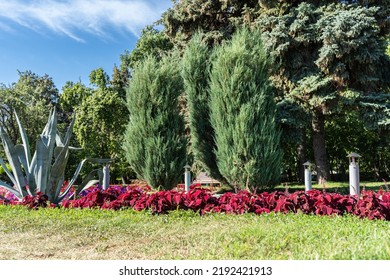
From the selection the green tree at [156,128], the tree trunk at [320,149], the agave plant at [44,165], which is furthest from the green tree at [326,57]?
the agave plant at [44,165]

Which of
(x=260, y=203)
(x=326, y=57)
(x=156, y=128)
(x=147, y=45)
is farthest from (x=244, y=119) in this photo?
(x=147, y=45)

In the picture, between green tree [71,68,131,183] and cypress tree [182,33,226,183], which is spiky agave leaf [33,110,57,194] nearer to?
cypress tree [182,33,226,183]

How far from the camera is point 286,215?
538cm

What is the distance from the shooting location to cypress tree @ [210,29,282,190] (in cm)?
899

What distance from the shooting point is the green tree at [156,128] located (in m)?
10.4

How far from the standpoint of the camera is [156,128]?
34.2ft

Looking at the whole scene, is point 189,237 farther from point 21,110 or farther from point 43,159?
point 21,110

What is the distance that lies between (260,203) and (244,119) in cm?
349

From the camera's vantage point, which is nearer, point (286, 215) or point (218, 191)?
point (286, 215)

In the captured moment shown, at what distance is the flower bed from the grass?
0.26m

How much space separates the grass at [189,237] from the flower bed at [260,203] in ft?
0.84
